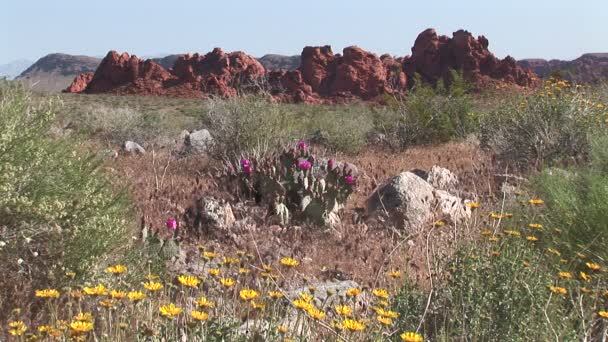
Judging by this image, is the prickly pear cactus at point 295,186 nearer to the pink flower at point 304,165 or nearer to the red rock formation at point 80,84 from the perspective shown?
the pink flower at point 304,165

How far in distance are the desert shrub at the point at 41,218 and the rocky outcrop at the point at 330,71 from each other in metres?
56.4

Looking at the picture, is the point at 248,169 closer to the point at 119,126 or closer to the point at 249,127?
the point at 249,127

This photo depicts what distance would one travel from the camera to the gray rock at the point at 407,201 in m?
6.98

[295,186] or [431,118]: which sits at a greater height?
[431,118]

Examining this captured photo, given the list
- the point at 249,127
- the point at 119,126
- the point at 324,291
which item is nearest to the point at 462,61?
the point at 119,126

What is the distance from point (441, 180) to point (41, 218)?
5522 mm

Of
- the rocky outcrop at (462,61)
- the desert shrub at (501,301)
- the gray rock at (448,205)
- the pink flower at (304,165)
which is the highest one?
the rocky outcrop at (462,61)

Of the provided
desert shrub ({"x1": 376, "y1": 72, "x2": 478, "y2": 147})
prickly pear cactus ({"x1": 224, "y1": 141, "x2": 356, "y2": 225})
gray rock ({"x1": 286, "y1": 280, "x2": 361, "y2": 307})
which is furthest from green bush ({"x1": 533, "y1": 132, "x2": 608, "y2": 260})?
desert shrub ({"x1": 376, "y1": 72, "x2": 478, "y2": 147})

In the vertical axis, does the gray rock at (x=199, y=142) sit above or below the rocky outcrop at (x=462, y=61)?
below

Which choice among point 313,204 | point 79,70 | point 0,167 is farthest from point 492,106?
point 79,70

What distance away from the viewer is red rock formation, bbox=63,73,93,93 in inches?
2817

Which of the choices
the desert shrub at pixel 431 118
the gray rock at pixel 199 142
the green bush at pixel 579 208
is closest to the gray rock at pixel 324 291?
the green bush at pixel 579 208

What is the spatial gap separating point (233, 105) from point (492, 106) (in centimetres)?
564

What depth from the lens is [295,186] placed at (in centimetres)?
737
